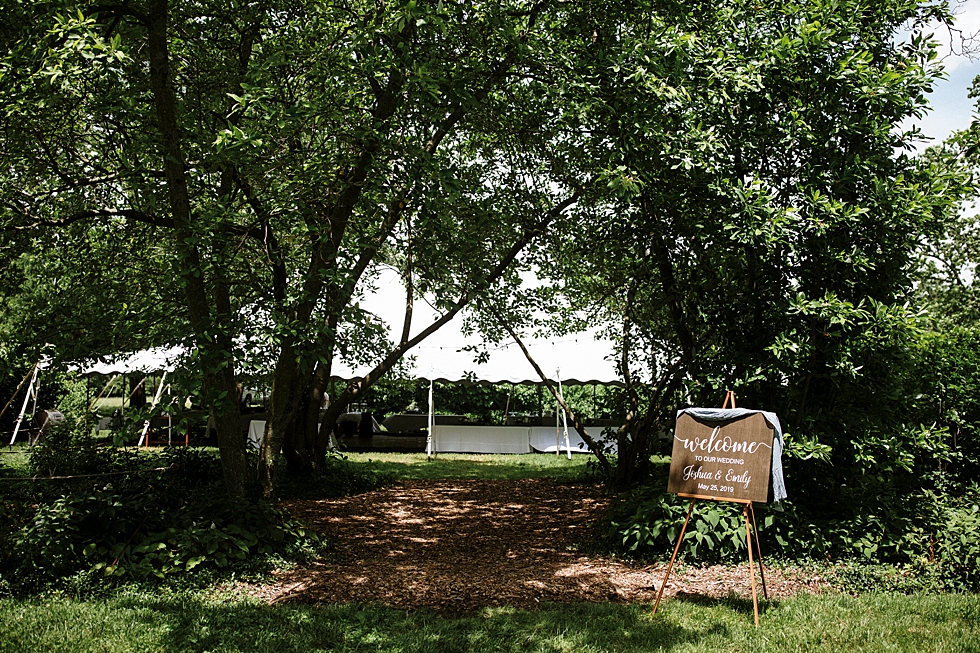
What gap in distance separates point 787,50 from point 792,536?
471 centimetres

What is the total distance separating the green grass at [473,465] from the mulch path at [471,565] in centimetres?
357

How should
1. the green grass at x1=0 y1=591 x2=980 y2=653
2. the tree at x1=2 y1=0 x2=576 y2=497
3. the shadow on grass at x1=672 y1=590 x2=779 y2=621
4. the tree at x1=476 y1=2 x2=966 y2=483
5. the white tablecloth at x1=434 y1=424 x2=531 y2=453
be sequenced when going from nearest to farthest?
the green grass at x1=0 y1=591 x2=980 y2=653 → the shadow on grass at x1=672 y1=590 x2=779 y2=621 → the tree at x1=2 y1=0 x2=576 y2=497 → the tree at x1=476 y1=2 x2=966 y2=483 → the white tablecloth at x1=434 y1=424 x2=531 y2=453

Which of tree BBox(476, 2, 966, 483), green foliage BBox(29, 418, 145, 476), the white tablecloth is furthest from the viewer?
the white tablecloth

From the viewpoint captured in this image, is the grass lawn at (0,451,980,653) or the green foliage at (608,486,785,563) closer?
the grass lawn at (0,451,980,653)

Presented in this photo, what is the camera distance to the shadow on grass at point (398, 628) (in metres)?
5.02

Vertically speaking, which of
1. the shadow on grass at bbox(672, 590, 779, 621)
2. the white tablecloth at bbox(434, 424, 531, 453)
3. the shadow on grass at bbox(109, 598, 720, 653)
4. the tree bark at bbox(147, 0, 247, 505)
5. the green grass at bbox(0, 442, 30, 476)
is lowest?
the shadow on grass at bbox(109, 598, 720, 653)

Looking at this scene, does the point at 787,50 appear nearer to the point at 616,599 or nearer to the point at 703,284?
the point at 703,284

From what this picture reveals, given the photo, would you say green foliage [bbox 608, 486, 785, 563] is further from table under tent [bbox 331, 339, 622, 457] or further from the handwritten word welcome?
table under tent [bbox 331, 339, 622, 457]

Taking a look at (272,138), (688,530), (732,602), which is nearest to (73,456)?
(272,138)

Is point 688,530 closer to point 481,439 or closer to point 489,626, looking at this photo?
point 489,626

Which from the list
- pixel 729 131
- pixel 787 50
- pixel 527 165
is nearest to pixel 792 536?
pixel 729 131

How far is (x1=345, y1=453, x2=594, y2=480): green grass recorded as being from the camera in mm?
15117

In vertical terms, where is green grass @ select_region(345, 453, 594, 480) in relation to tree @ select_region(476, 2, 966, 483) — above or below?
below

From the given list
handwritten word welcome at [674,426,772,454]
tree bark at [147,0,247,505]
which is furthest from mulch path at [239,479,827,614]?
tree bark at [147,0,247,505]
